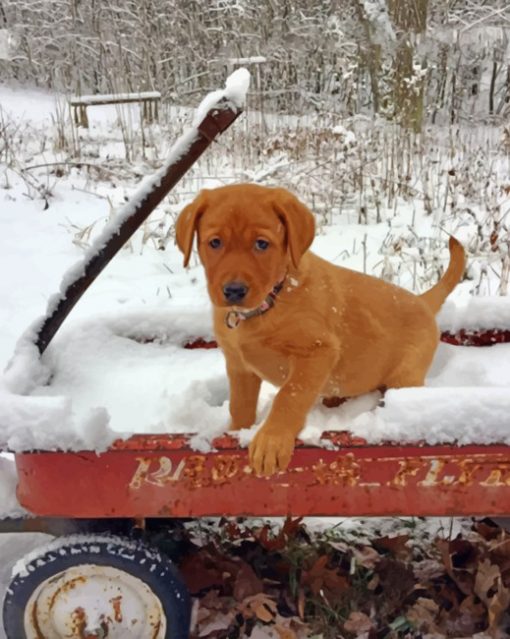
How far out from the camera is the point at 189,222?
1.65 metres

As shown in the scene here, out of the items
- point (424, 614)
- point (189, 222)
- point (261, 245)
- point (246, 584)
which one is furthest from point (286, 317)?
point (424, 614)

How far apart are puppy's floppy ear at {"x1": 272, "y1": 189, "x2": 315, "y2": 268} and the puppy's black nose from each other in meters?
0.16

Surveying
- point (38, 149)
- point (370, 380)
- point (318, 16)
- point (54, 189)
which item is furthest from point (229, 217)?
point (318, 16)

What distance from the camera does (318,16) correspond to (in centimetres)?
1091

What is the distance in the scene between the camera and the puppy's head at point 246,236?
5.13 feet

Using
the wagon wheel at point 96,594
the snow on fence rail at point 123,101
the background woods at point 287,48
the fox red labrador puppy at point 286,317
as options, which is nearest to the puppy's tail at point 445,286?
the fox red labrador puppy at point 286,317

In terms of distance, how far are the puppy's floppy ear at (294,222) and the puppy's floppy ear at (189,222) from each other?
180 mm

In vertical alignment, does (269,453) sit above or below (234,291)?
below

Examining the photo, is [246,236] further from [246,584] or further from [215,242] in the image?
[246,584]

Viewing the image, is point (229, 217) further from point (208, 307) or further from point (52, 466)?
point (208, 307)

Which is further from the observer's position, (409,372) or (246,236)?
(409,372)

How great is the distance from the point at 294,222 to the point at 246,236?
4.8 inches

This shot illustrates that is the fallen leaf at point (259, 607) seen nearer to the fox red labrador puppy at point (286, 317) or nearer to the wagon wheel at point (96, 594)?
the wagon wheel at point (96, 594)

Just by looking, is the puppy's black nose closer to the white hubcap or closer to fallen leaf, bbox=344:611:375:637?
the white hubcap
